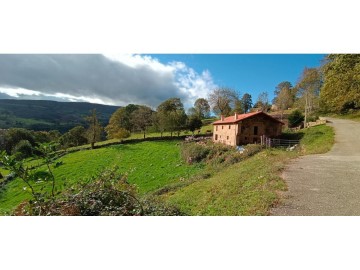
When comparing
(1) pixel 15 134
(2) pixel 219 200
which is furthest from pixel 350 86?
(1) pixel 15 134

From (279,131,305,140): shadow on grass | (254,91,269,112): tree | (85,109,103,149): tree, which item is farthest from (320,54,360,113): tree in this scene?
(85,109,103,149): tree

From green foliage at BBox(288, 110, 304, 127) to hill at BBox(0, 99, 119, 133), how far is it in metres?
8.56

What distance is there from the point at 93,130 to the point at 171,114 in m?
4.58

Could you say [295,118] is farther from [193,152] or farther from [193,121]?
[193,121]

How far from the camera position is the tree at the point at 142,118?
679cm

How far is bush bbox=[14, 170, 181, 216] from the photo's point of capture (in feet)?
10.2

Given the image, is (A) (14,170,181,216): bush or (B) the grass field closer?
(A) (14,170,181,216): bush

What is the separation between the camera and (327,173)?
6.26 m

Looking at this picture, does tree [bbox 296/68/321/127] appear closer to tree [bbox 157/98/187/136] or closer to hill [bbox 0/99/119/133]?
tree [bbox 157/98/187/136]

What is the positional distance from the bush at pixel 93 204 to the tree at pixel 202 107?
3.13m

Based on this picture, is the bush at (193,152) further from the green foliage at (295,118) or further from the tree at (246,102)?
the tree at (246,102)

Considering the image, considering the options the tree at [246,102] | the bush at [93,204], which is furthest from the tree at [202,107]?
the bush at [93,204]

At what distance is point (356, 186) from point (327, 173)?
121 cm
